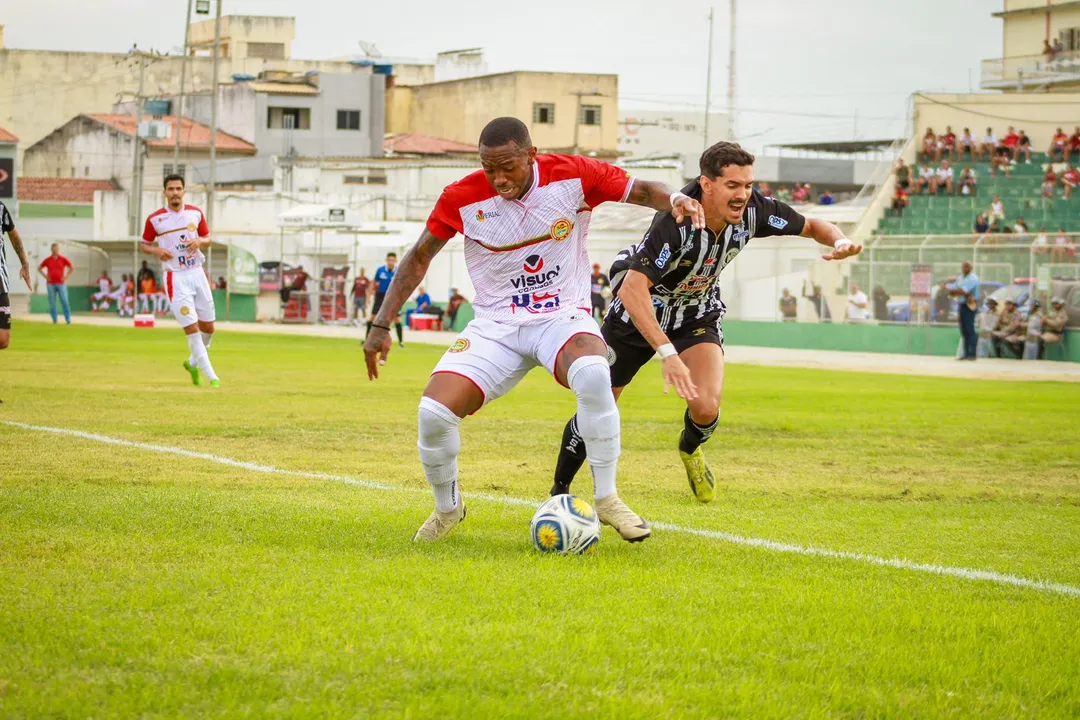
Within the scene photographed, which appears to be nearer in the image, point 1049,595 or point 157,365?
point 1049,595

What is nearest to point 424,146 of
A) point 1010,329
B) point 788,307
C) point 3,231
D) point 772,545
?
point 788,307

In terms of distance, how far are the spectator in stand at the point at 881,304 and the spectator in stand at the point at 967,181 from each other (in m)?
13.9

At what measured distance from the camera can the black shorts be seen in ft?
27.6

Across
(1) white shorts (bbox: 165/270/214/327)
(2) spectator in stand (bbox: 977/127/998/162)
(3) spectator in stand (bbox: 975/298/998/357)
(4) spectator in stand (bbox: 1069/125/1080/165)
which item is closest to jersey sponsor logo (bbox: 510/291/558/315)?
(1) white shorts (bbox: 165/270/214/327)

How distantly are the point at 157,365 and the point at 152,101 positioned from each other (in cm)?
5699

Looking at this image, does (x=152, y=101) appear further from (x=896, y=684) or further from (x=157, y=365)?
(x=896, y=684)

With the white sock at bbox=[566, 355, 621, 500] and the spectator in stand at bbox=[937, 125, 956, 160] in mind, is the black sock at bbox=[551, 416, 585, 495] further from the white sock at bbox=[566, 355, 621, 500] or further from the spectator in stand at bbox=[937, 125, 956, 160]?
the spectator in stand at bbox=[937, 125, 956, 160]

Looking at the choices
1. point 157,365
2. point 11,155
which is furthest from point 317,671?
point 11,155

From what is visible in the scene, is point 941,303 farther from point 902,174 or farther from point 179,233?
point 179,233

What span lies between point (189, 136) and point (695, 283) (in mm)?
71604

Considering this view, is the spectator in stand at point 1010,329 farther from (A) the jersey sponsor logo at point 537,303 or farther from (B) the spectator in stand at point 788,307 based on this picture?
(A) the jersey sponsor logo at point 537,303

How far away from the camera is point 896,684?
13.6ft

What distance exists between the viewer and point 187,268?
1769 cm

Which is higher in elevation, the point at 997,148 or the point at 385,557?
the point at 997,148
